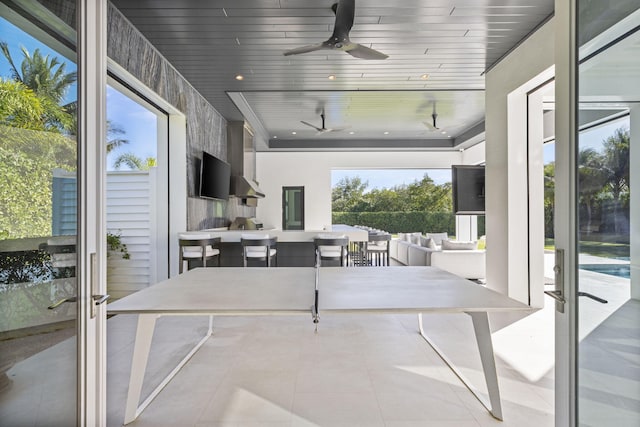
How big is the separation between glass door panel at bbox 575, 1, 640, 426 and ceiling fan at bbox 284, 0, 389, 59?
6.59ft

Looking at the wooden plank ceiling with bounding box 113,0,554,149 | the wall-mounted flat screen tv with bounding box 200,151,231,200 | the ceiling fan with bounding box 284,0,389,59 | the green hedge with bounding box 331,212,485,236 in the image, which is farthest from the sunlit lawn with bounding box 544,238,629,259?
the green hedge with bounding box 331,212,485,236

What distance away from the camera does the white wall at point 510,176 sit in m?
4.17

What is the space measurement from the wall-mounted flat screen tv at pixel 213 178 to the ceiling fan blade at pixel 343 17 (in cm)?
319

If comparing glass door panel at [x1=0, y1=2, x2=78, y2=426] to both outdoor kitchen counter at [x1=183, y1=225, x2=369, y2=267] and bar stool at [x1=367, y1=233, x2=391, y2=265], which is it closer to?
outdoor kitchen counter at [x1=183, y1=225, x2=369, y2=267]

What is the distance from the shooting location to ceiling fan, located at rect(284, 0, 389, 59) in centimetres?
286

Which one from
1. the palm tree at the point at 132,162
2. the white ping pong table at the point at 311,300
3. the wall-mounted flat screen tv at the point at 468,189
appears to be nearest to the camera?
the white ping pong table at the point at 311,300

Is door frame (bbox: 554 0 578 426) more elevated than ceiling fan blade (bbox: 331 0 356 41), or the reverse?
ceiling fan blade (bbox: 331 0 356 41)

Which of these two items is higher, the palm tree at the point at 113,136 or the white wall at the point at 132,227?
the palm tree at the point at 113,136

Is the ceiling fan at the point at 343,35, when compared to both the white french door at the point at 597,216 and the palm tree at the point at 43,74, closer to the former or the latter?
the white french door at the point at 597,216

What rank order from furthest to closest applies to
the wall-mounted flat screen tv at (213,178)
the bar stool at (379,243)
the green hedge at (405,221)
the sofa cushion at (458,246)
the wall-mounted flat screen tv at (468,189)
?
the green hedge at (405,221)
the bar stool at (379,243)
the sofa cushion at (458,246)
the wall-mounted flat screen tv at (213,178)
the wall-mounted flat screen tv at (468,189)

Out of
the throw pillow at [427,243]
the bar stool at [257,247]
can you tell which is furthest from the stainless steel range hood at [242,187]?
the throw pillow at [427,243]

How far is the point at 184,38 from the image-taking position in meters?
3.81

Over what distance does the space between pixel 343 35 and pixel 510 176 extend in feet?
8.84

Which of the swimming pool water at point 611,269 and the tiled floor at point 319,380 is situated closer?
the swimming pool water at point 611,269
